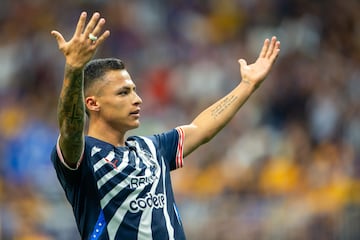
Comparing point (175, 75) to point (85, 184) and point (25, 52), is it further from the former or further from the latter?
point (85, 184)

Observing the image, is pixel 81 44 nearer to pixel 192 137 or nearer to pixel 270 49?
pixel 192 137

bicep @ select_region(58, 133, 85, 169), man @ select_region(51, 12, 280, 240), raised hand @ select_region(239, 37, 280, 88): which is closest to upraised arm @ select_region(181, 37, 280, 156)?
raised hand @ select_region(239, 37, 280, 88)

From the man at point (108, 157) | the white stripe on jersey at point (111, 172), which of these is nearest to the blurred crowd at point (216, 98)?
the man at point (108, 157)

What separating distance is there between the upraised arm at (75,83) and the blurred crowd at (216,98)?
5721mm

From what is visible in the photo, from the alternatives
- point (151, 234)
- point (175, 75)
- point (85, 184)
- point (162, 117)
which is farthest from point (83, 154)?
point (175, 75)

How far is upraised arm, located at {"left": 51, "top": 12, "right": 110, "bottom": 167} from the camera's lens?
5.84m

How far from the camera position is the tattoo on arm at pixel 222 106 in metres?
7.37

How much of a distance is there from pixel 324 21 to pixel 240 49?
1.32 meters

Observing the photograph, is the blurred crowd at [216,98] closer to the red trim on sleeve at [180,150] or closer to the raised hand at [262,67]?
the raised hand at [262,67]

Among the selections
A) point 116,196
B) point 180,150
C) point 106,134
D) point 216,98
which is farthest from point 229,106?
point 216,98

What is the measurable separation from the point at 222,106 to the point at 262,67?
41cm

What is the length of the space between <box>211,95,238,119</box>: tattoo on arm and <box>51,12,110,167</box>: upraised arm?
1.43 m

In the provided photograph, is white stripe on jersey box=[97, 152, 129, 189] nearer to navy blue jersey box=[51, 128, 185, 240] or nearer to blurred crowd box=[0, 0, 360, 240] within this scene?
navy blue jersey box=[51, 128, 185, 240]

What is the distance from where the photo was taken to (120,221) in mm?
6449
